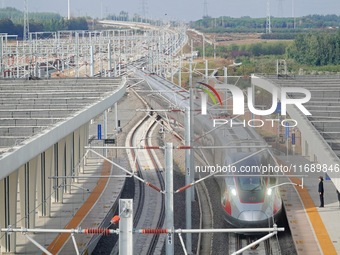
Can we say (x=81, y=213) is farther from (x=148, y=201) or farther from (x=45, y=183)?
(x=148, y=201)

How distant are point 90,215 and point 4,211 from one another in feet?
13.7

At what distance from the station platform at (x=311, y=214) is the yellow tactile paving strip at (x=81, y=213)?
4.16 meters

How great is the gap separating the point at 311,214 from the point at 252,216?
6.62 feet

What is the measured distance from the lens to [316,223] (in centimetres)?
2025

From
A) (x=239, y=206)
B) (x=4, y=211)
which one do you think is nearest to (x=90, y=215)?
(x=239, y=206)

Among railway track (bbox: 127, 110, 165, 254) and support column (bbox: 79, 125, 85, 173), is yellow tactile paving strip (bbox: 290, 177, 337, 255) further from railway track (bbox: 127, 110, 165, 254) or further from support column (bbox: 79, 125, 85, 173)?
support column (bbox: 79, 125, 85, 173)

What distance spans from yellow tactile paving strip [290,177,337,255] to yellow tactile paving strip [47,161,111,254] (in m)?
4.55

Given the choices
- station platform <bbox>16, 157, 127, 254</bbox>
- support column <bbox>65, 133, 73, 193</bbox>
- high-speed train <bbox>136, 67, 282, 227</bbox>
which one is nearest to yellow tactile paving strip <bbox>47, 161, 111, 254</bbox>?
station platform <bbox>16, 157, 127, 254</bbox>

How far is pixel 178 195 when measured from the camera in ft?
82.8

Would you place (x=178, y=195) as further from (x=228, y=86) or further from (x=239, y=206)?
(x=239, y=206)

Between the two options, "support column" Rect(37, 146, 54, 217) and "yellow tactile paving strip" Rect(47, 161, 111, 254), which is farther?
"support column" Rect(37, 146, 54, 217)

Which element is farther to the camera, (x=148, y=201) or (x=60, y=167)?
(x=148, y=201)

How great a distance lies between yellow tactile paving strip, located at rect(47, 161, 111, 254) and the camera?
16084mm

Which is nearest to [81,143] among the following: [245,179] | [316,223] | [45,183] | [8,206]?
[45,183]
